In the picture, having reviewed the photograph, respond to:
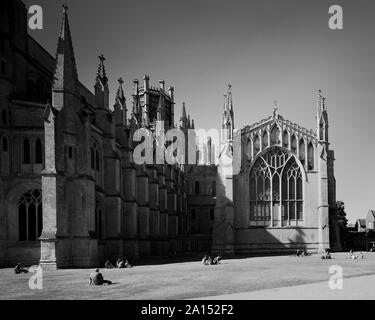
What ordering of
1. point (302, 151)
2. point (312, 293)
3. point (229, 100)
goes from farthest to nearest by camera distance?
point (302, 151), point (229, 100), point (312, 293)

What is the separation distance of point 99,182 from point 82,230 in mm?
8028

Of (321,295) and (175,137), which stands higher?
(175,137)

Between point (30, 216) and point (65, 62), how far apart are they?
1096 cm

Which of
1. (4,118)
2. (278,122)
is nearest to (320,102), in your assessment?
(278,122)

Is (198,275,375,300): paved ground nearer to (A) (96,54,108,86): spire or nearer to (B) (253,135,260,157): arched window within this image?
(A) (96,54,108,86): spire

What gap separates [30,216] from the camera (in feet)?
116

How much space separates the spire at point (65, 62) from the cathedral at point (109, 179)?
70 millimetres

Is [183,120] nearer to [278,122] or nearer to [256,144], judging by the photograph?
[256,144]

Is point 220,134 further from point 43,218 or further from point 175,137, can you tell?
point 43,218

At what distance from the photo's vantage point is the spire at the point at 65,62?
3478cm

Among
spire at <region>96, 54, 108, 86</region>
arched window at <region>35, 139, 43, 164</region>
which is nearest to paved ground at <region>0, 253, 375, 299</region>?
arched window at <region>35, 139, 43, 164</region>

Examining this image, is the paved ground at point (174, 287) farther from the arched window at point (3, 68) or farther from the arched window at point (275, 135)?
the arched window at point (275, 135)

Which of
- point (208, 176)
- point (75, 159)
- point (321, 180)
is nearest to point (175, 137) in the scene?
point (208, 176)
